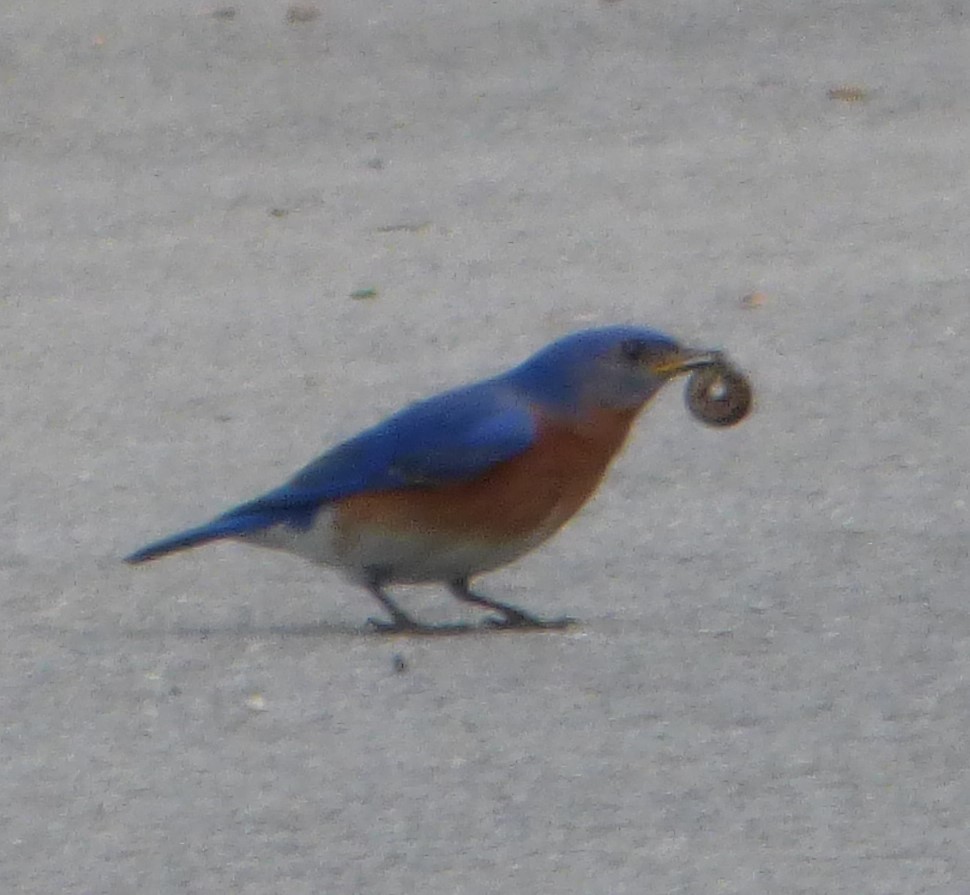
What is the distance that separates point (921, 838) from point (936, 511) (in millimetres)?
2832

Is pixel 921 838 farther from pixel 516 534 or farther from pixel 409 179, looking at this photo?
pixel 409 179

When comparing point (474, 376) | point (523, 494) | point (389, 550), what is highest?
point (523, 494)

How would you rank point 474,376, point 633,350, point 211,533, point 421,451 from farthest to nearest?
point 474,376 < point 211,533 < point 633,350 < point 421,451

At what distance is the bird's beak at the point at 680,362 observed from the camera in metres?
6.62

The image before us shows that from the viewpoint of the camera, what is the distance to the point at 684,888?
4.69m

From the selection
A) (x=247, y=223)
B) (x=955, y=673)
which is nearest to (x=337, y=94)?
(x=247, y=223)

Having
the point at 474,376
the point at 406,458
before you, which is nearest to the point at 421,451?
the point at 406,458

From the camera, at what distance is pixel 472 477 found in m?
6.42

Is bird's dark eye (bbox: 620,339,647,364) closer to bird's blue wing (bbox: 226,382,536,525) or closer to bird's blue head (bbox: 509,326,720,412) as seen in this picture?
bird's blue head (bbox: 509,326,720,412)

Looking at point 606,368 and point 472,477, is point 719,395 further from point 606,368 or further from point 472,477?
point 472,477

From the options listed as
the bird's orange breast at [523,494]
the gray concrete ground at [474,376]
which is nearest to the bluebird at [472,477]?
the bird's orange breast at [523,494]

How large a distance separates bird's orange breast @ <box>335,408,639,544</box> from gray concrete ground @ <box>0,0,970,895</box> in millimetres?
267

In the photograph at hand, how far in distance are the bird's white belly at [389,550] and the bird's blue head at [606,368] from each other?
36 centimetres

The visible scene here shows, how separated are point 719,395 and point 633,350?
45 centimetres
